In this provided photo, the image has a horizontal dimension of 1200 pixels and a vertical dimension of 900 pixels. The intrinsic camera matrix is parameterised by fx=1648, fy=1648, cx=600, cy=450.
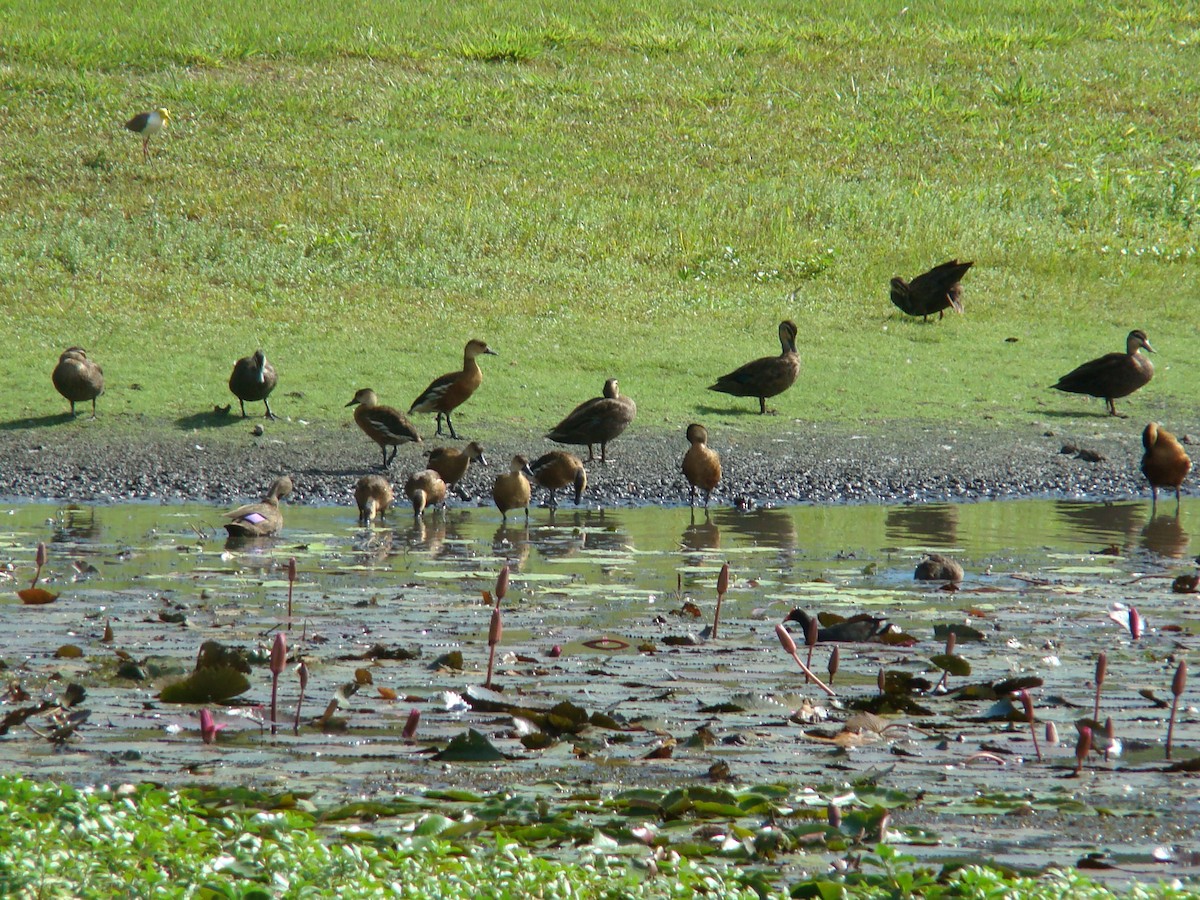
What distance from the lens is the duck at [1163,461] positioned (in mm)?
12812

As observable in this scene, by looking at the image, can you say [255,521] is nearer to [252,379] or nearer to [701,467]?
[701,467]

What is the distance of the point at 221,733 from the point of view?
5.32 meters

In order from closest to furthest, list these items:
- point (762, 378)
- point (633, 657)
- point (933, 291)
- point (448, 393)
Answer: point (633, 657)
point (448, 393)
point (762, 378)
point (933, 291)

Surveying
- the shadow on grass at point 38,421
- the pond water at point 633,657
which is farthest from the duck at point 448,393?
the pond water at point 633,657

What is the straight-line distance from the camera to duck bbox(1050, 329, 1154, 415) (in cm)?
1623

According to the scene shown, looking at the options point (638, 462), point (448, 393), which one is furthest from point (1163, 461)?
point (448, 393)

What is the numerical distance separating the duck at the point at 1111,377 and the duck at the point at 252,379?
309 inches

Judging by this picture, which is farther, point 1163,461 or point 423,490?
point 1163,461

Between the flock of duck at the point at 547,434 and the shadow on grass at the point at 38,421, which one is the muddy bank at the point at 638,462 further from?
the flock of duck at the point at 547,434

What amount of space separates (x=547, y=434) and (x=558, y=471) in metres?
1.82

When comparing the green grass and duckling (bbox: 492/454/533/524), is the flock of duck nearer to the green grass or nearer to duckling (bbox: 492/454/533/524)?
duckling (bbox: 492/454/533/524)

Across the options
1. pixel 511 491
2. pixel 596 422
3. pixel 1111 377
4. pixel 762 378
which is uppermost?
pixel 1111 377

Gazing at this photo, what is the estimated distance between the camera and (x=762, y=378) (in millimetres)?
15703

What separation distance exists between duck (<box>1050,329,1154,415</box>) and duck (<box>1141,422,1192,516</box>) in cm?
332
